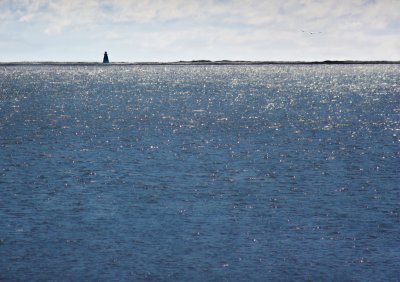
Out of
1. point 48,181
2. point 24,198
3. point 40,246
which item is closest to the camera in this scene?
point 40,246

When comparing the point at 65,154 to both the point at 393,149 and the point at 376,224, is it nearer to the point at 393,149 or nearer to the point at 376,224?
the point at 393,149

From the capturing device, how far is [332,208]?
3838 cm

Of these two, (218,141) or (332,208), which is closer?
(332,208)

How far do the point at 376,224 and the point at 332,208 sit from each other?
3.77 metres

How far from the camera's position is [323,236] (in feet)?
108

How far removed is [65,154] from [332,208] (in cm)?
2823

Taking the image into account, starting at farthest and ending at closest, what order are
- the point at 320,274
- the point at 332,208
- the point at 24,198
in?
the point at 24,198
the point at 332,208
the point at 320,274

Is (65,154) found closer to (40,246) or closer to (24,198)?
(24,198)

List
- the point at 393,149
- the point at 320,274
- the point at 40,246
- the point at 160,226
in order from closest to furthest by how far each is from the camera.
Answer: the point at 320,274 → the point at 40,246 → the point at 160,226 → the point at 393,149

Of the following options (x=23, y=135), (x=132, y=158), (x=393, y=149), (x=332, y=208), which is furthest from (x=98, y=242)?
(x=23, y=135)

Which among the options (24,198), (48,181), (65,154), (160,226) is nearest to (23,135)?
(65,154)

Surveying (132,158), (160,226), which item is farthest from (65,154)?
(160,226)

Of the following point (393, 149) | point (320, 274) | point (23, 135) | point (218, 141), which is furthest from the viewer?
point (23, 135)

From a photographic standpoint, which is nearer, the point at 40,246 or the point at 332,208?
the point at 40,246
